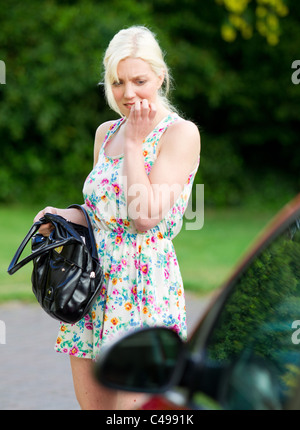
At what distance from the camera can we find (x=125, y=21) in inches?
648

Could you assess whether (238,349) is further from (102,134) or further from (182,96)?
(182,96)

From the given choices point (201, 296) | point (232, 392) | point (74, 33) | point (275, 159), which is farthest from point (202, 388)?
point (275, 159)

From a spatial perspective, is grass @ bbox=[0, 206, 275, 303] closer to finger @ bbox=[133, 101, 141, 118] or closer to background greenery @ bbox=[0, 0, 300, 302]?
background greenery @ bbox=[0, 0, 300, 302]

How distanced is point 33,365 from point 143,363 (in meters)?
3.74

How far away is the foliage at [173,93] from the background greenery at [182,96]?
0.02 meters

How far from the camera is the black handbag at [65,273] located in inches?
111

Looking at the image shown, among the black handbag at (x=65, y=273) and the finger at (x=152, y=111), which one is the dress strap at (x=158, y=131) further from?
the black handbag at (x=65, y=273)

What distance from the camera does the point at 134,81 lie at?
2957 millimetres

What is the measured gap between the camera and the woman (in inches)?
112

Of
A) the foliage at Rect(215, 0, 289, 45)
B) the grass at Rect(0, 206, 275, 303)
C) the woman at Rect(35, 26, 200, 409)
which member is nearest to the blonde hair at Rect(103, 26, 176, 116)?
the woman at Rect(35, 26, 200, 409)

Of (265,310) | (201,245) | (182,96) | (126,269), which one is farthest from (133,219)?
(182,96)
